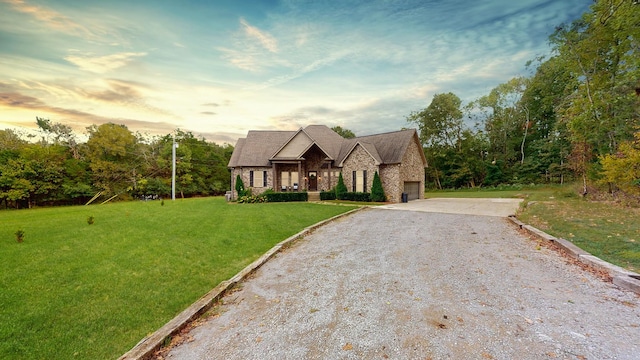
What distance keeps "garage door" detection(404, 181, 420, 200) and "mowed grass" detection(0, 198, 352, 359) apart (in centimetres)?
1543

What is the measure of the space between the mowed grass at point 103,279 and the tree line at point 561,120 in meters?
18.3

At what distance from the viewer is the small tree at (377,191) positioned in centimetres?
1980

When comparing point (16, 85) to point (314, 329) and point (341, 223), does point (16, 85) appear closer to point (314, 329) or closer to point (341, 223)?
point (341, 223)

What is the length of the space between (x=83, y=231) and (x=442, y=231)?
41.1 feet

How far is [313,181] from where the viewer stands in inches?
956

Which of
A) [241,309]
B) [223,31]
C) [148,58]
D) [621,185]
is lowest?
[241,309]

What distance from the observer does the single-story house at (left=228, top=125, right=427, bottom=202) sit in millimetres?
20766

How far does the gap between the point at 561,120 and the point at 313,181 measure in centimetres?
2057

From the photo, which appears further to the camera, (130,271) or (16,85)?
(16,85)

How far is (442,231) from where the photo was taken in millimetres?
9172

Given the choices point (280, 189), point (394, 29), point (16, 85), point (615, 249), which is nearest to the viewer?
point (615, 249)

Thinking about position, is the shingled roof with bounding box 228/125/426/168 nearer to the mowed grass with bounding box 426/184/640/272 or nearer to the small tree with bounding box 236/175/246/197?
the small tree with bounding box 236/175/246/197

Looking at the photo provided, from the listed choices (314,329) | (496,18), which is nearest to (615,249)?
(314,329)

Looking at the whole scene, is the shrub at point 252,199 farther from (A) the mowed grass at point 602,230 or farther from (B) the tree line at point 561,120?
(B) the tree line at point 561,120
